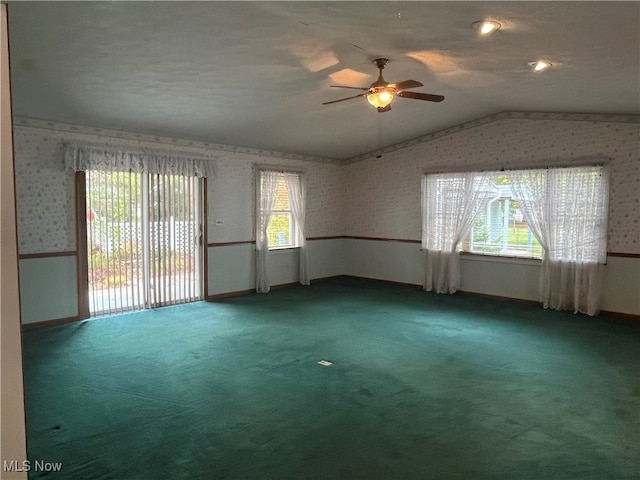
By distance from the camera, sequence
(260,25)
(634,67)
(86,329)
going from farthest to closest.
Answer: (86,329) → (634,67) → (260,25)

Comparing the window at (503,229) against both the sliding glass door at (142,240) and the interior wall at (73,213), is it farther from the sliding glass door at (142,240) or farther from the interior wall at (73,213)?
the sliding glass door at (142,240)

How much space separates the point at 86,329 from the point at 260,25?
372cm

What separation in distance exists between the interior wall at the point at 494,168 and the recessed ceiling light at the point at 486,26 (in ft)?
11.2

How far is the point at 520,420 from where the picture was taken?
2.92 m

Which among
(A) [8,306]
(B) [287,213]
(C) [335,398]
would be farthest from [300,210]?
(A) [8,306]

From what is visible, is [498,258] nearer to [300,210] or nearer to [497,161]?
[497,161]

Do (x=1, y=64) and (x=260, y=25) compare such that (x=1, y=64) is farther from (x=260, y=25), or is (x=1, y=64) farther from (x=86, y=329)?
(x=86, y=329)

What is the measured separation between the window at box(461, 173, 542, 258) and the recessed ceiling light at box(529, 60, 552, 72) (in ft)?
9.09

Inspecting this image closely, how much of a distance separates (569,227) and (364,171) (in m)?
3.53

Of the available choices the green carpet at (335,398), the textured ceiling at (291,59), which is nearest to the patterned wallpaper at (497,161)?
the textured ceiling at (291,59)

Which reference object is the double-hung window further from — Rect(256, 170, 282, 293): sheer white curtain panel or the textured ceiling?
the textured ceiling

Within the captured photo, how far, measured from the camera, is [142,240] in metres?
5.80

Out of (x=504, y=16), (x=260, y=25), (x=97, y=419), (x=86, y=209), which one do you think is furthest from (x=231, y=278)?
(x=504, y=16)

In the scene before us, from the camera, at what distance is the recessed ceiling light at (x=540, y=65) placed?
12.1 ft
